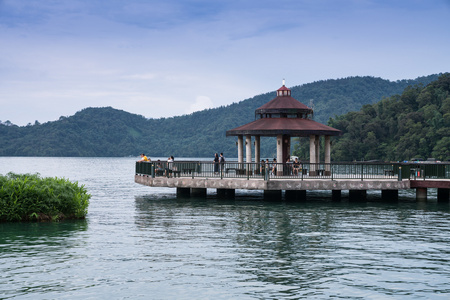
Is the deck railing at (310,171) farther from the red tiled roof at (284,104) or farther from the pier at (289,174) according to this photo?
the red tiled roof at (284,104)

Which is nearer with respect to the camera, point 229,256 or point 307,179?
point 229,256

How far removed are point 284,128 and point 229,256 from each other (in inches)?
954

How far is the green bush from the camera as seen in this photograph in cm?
2738

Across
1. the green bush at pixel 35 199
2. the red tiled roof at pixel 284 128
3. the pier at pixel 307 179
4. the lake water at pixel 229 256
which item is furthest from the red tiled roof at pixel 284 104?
the green bush at pixel 35 199

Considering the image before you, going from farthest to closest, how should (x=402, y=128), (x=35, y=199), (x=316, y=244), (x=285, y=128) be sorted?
(x=402, y=128) → (x=285, y=128) → (x=35, y=199) → (x=316, y=244)

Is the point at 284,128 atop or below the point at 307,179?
atop

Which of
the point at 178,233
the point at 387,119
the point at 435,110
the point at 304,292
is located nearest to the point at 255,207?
the point at 178,233

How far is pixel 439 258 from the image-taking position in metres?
20.3

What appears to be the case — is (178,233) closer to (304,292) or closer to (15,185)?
(15,185)

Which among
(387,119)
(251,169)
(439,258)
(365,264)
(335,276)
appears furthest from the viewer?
(387,119)

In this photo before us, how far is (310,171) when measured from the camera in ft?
143

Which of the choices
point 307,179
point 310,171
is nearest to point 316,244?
point 307,179

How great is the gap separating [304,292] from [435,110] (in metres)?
125

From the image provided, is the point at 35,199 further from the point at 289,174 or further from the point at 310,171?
the point at 310,171
